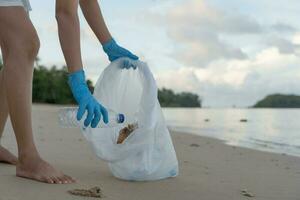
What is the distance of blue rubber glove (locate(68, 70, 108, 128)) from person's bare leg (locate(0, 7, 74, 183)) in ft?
0.96

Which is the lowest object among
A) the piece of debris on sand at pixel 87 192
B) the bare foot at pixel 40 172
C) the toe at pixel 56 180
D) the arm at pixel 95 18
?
the piece of debris on sand at pixel 87 192

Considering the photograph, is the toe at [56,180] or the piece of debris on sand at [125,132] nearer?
the toe at [56,180]

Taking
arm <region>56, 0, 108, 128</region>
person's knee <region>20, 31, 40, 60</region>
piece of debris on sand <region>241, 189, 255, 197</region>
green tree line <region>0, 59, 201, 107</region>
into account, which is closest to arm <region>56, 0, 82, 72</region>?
arm <region>56, 0, 108, 128</region>

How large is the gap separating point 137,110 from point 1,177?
38.8 inches

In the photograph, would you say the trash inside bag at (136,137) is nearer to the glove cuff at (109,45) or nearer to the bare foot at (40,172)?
the glove cuff at (109,45)

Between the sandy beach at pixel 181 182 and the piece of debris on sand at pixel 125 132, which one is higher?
the piece of debris on sand at pixel 125 132

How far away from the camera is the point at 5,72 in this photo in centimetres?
300

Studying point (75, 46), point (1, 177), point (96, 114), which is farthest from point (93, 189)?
point (75, 46)

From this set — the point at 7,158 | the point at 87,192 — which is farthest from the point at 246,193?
the point at 7,158

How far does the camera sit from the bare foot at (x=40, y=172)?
2.91m

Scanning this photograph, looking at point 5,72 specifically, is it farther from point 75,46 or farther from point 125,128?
Result: point 125,128

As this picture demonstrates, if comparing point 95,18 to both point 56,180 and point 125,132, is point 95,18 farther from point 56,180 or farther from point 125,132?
point 56,180

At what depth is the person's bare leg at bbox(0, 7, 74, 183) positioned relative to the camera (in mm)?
2951

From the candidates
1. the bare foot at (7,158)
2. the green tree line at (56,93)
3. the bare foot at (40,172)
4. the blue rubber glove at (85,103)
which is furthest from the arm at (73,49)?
the green tree line at (56,93)
